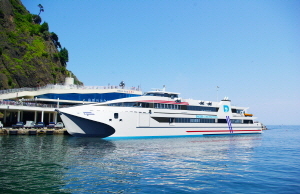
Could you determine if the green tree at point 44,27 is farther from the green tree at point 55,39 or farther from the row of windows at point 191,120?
the row of windows at point 191,120

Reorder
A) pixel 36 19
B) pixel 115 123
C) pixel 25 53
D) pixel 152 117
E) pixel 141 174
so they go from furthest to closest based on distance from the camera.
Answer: pixel 36 19 → pixel 25 53 → pixel 152 117 → pixel 115 123 → pixel 141 174

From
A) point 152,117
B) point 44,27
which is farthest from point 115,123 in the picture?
point 44,27

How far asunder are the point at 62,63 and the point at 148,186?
2757 inches

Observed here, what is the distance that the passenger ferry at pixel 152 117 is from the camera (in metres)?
32.2

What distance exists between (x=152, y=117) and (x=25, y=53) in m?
42.7

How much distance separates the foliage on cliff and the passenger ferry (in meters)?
30.4

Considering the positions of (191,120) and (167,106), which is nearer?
(167,106)

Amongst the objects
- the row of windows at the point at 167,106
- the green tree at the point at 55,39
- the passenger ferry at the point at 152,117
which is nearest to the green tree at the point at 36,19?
the green tree at the point at 55,39

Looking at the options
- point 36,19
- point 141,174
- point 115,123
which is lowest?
point 141,174

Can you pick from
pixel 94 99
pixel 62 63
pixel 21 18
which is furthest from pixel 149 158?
pixel 21 18

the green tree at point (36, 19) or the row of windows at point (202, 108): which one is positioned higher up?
the green tree at point (36, 19)

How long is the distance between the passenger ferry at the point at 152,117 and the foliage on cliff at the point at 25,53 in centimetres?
3036

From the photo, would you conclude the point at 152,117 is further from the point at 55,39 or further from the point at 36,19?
the point at 36,19

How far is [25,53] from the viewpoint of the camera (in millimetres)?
62344
